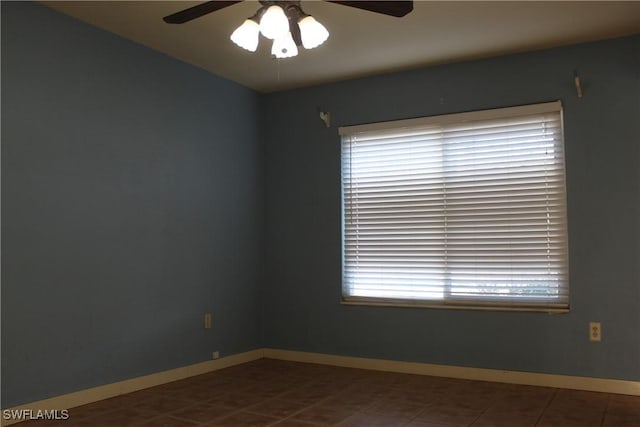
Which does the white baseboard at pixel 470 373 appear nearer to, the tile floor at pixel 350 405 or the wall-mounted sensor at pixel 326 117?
the tile floor at pixel 350 405

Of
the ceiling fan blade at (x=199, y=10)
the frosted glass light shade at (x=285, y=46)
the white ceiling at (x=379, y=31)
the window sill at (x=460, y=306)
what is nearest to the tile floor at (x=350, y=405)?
the window sill at (x=460, y=306)

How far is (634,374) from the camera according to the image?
3.56 meters

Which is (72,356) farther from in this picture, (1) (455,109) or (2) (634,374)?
(2) (634,374)

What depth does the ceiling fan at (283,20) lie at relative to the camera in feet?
7.41

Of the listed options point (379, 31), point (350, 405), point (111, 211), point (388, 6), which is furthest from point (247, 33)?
point (350, 405)

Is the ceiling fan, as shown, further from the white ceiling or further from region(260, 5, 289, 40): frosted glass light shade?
the white ceiling

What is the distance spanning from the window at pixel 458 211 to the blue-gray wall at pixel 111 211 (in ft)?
3.53

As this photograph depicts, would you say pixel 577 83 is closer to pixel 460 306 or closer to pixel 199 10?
pixel 460 306

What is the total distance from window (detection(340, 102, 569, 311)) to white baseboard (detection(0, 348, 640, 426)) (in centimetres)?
48

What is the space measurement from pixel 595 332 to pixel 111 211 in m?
3.34

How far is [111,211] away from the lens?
356 centimetres

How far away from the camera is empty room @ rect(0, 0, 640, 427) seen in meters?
3.16

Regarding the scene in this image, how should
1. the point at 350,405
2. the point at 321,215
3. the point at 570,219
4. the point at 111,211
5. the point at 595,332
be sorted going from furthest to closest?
1. the point at 321,215
2. the point at 570,219
3. the point at 595,332
4. the point at 111,211
5. the point at 350,405

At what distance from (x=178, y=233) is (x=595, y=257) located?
9.75 feet
